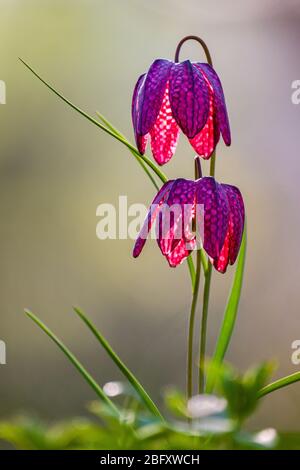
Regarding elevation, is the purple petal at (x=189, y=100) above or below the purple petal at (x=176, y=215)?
above

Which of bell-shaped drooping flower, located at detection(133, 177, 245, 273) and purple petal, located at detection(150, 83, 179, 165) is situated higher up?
purple petal, located at detection(150, 83, 179, 165)

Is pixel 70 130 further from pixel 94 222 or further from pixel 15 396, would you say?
→ pixel 15 396

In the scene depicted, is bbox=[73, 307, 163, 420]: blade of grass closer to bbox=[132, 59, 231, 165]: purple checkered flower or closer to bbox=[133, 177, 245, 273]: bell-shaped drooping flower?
bbox=[133, 177, 245, 273]: bell-shaped drooping flower

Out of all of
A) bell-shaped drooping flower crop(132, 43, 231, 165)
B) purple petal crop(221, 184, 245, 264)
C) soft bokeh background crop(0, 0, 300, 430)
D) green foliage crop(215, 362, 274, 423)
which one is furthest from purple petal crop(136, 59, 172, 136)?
soft bokeh background crop(0, 0, 300, 430)

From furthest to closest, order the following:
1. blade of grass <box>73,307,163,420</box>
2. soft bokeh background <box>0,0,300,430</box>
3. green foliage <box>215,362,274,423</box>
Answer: soft bokeh background <box>0,0,300,430</box>
blade of grass <box>73,307,163,420</box>
green foliage <box>215,362,274,423</box>

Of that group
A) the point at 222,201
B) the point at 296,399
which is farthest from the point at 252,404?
the point at 296,399

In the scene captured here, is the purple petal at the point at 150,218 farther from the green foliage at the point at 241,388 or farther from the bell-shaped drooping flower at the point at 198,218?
the green foliage at the point at 241,388

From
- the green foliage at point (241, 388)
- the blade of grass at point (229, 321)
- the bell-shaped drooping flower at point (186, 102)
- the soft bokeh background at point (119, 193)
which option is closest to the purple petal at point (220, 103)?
the bell-shaped drooping flower at point (186, 102)

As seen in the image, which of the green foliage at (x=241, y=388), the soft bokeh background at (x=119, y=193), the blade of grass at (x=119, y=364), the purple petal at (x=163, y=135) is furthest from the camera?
the soft bokeh background at (x=119, y=193)
